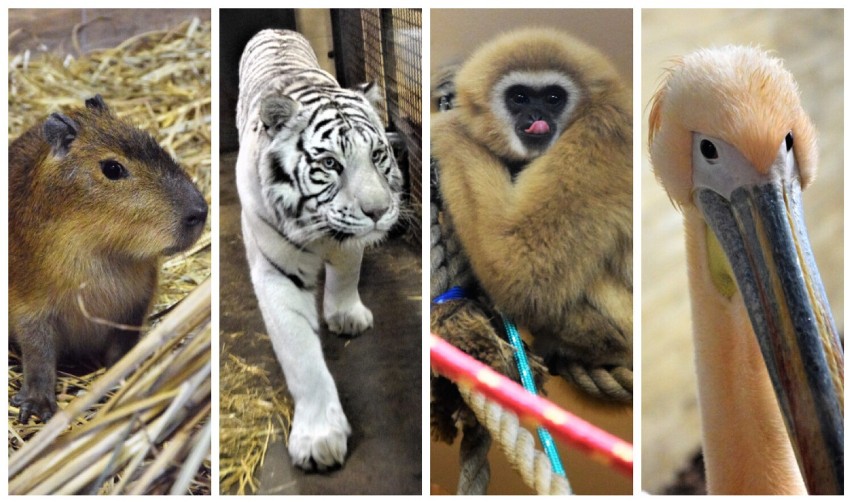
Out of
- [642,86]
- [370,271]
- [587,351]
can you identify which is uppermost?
[642,86]

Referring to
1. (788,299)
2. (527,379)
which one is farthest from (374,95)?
(788,299)

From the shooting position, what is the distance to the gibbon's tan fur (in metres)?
1.67

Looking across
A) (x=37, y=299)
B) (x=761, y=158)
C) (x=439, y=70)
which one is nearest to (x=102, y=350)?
(x=37, y=299)

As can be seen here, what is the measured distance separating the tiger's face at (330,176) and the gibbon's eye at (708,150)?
1.85ft

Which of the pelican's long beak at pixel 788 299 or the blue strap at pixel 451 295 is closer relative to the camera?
the pelican's long beak at pixel 788 299

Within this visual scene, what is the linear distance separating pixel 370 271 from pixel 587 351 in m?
0.45

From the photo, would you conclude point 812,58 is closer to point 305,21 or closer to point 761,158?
point 761,158

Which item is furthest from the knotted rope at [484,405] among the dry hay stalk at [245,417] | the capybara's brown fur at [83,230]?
the capybara's brown fur at [83,230]

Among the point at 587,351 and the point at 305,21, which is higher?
the point at 305,21

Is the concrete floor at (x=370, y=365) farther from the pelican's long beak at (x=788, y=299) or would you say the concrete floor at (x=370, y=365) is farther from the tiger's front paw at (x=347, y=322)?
the pelican's long beak at (x=788, y=299)

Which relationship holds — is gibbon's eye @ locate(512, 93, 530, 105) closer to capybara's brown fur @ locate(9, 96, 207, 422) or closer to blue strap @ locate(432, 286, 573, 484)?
blue strap @ locate(432, 286, 573, 484)

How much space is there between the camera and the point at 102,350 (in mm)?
1676

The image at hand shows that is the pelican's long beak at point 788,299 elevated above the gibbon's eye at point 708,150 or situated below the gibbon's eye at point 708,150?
below

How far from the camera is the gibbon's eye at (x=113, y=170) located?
5.47 ft
